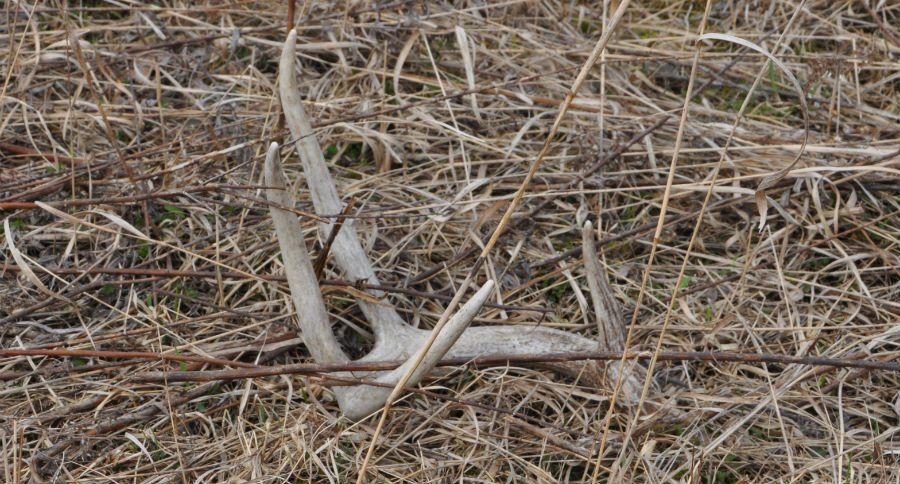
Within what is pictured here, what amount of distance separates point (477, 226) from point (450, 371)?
49cm

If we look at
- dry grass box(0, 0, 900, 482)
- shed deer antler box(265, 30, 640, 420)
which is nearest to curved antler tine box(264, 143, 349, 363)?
shed deer antler box(265, 30, 640, 420)

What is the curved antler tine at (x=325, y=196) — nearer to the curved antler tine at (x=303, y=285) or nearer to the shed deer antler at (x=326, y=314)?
the shed deer antler at (x=326, y=314)

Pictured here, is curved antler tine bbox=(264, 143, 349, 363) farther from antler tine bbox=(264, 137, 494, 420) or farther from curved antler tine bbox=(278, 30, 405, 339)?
curved antler tine bbox=(278, 30, 405, 339)

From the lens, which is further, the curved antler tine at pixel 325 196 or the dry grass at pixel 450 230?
the curved antler tine at pixel 325 196

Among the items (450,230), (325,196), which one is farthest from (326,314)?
(450,230)

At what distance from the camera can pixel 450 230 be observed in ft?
9.29

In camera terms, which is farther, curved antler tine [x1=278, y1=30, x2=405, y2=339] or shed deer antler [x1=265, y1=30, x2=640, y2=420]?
curved antler tine [x1=278, y1=30, x2=405, y2=339]

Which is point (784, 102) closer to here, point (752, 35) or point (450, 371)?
point (752, 35)

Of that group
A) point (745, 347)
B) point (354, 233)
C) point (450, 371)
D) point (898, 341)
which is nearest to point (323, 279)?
point (354, 233)

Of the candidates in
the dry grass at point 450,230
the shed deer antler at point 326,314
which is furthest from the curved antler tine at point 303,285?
the dry grass at point 450,230

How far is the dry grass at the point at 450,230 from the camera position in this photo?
2244mm

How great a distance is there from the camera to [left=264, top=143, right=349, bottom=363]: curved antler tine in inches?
87.7

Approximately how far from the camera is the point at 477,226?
2.71 m

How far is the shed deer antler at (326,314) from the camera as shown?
2240mm
